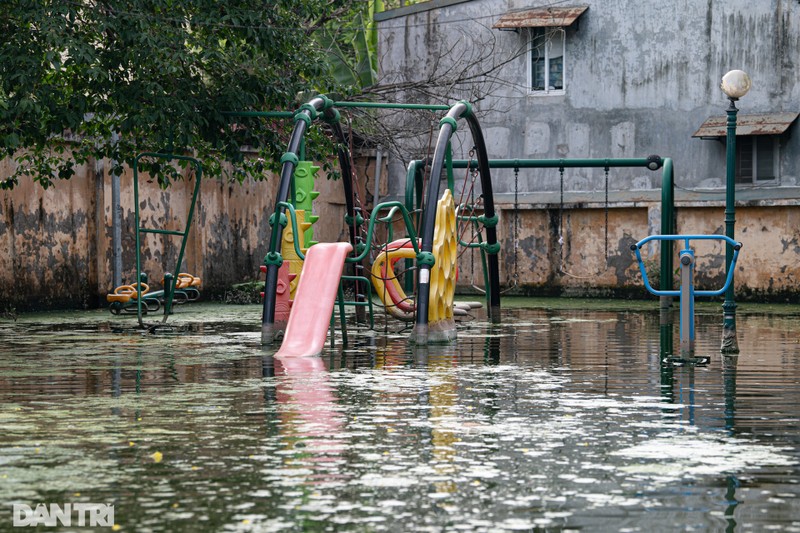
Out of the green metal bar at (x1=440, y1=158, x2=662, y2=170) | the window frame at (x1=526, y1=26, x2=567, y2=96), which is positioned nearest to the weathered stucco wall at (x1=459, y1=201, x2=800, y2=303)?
the window frame at (x1=526, y1=26, x2=567, y2=96)

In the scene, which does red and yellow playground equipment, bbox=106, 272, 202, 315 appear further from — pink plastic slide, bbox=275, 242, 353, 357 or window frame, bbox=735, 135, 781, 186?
window frame, bbox=735, 135, 781, 186

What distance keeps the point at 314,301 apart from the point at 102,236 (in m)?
9.34

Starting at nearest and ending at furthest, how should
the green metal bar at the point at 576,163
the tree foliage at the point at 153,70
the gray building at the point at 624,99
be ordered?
1. the tree foliage at the point at 153,70
2. the green metal bar at the point at 576,163
3. the gray building at the point at 624,99

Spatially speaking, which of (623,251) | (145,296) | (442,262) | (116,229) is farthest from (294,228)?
(623,251)

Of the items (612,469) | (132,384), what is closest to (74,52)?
(132,384)

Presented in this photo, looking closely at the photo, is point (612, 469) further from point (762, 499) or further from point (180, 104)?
point (180, 104)

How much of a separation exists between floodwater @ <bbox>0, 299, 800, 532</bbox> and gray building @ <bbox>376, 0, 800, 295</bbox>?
37.8 feet

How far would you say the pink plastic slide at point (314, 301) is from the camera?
496 inches

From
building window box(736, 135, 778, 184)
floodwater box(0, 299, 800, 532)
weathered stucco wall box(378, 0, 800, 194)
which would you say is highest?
weathered stucco wall box(378, 0, 800, 194)

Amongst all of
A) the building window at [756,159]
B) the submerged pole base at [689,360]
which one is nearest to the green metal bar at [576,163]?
the building window at [756,159]

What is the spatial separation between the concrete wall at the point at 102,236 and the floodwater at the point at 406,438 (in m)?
6.73

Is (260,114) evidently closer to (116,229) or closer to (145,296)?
(145,296)

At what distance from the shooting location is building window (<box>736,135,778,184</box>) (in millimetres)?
24547

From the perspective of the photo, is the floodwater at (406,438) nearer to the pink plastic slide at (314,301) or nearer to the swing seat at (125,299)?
the pink plastic slide at (314,301)
